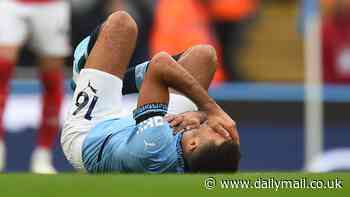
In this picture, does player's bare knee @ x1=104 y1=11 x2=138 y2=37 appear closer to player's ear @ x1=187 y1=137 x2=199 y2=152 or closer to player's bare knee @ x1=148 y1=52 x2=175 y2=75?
player's bare knee @ x1=148 y1=52 x2=175 y2=75

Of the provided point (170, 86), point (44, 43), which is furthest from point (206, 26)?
point (170, 86)

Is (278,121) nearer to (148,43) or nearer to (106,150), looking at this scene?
(148,43)

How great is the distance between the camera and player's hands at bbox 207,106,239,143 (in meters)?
6.13

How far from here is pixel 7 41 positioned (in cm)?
902

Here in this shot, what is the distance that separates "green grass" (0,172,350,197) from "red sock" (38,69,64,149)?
351 cm

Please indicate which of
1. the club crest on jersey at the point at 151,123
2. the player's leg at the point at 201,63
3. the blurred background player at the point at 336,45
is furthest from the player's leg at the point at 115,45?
the blurred background player at the point at 336,45

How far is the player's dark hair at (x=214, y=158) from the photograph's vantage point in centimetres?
610

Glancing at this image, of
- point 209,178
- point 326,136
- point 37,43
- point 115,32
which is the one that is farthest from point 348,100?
point 209,178

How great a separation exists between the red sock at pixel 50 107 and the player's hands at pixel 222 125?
304cm

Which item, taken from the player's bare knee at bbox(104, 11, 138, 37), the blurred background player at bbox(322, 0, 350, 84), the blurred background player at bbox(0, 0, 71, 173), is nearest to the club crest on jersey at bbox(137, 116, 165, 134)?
the player's bare knee at bbox(104, 11, 138, 37)

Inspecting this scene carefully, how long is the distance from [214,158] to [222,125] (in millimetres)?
156

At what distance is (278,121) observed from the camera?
11.1m

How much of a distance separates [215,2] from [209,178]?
6701mm

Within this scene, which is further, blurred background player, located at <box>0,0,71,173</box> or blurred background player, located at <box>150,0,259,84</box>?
blurred background player, located at <box>150,0,259,84</box>
